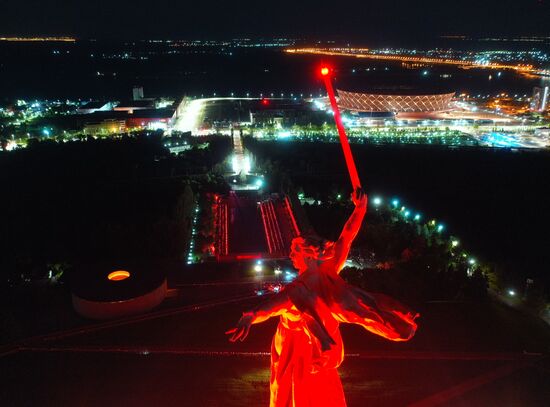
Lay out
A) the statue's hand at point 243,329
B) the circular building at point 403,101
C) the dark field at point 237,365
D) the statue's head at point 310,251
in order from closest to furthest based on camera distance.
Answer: the statue's hand at point 243,329, the statue's head at point 310,251, the dark field at point 237,365, the circular building at point 403,101

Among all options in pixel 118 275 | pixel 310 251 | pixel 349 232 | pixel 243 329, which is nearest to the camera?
pixel 243 329

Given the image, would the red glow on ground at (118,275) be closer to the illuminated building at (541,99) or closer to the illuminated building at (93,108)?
the illuminated building at (93,108)

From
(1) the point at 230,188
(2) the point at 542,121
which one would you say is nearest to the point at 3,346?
(1) the point at 230,188

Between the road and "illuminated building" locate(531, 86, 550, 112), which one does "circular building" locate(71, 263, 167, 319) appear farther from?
"illuminated building" locate(531, 86, 550, 112)

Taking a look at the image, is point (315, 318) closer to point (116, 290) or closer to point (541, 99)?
point (116, 290)

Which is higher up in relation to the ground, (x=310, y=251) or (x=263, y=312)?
(x=310, y=251)

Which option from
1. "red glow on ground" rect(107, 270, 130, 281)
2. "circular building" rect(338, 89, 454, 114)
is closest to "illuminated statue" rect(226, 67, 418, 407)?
"red glow on ground" rect(107, 270, 130, 281)

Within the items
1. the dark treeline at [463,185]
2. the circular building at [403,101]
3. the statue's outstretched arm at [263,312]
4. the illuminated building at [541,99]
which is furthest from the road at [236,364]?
the illuminated building at [541,99]

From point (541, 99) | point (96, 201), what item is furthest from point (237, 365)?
point (541, 99)
